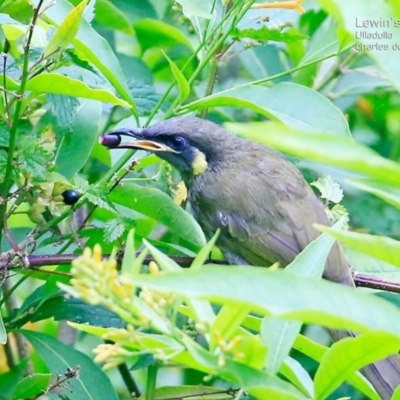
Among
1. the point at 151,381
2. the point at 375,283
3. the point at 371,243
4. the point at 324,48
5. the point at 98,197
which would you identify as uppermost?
the point at 371,243

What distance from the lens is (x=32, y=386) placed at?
91.8 inches

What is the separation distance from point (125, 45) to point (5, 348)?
187 cm

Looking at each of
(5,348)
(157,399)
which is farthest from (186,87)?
(5,348)

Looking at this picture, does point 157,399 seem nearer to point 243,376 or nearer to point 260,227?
point 260,227

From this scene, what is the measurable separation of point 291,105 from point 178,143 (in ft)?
2.58

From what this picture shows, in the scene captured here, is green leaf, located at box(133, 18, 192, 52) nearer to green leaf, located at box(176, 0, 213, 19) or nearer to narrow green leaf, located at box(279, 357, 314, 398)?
green leaf, located at box(176, 0, 213, 19)

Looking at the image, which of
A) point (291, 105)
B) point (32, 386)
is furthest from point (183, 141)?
point (32, 386)

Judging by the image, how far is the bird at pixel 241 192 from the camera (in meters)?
3.22

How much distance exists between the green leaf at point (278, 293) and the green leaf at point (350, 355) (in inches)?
2.2

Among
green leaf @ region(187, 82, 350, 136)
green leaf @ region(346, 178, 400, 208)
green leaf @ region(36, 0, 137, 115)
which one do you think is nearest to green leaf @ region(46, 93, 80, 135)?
green leaf @ region(36, 0, 137, 115)

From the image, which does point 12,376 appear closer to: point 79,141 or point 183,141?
point 79,141

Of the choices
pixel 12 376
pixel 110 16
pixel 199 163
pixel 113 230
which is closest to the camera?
pixel 113 230

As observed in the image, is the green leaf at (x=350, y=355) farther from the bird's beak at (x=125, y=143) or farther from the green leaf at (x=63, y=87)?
the bird's beak at (x=125, y=143)

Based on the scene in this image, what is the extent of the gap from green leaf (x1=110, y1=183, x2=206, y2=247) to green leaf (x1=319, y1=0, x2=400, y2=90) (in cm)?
122
